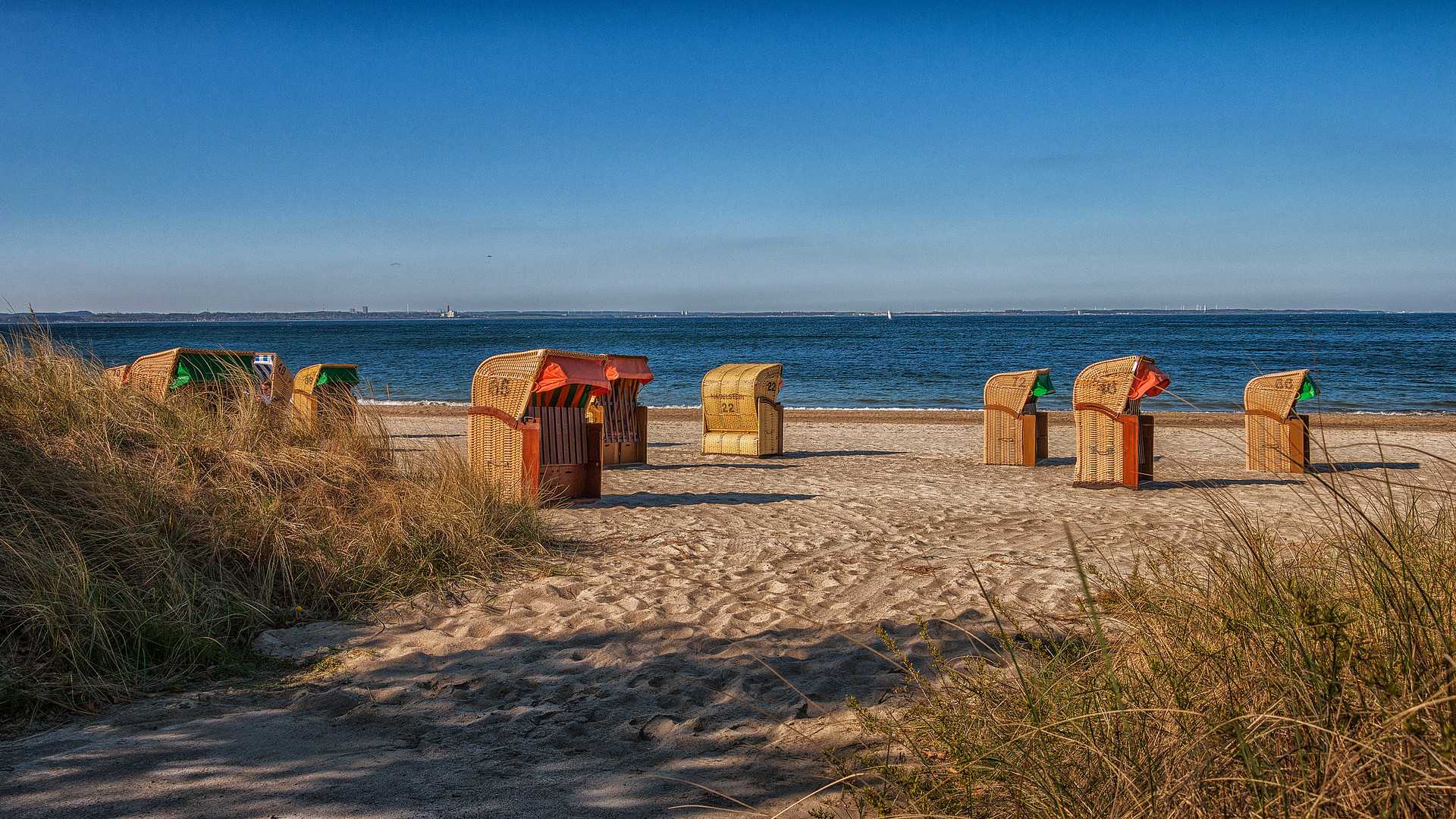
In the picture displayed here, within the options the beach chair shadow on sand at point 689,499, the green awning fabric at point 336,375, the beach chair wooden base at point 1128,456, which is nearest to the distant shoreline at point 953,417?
the green awning fabric at point 336,375

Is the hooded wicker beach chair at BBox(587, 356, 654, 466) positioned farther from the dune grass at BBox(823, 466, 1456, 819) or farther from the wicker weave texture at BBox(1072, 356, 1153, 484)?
A: the dune grass at BBox(823, 466, 1456, 819)

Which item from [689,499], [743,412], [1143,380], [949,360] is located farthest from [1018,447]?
[949,360]

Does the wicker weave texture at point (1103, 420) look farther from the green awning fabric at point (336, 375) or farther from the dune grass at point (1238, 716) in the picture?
the green awning fabric at point (336, 375)

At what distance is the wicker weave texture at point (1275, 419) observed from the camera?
412 inches

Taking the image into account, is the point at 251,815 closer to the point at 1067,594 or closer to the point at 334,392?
the point at 1067,594

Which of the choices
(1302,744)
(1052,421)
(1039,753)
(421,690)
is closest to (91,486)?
(421,690)

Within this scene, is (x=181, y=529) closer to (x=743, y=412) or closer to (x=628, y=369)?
(x=628, y=369)

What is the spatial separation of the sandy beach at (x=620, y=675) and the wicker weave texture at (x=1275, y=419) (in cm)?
262

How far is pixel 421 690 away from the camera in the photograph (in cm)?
385

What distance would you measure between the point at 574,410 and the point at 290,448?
9.62 ft

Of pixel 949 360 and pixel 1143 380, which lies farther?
pixel 949 360

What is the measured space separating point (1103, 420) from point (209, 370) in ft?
32.4

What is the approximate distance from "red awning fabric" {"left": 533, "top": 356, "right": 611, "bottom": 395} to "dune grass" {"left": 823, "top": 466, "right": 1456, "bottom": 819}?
17.4 ft

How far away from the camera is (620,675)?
13.1 ft
